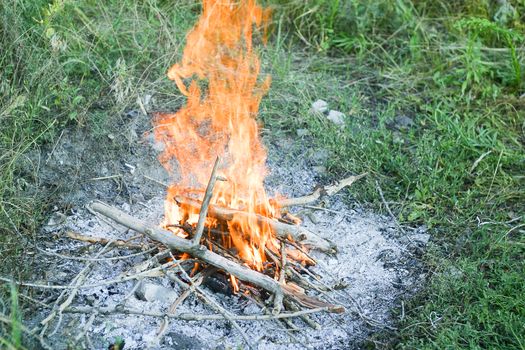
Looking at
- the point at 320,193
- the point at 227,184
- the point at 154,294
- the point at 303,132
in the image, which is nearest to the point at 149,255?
the point at 154,294

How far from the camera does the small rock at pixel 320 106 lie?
4633mm

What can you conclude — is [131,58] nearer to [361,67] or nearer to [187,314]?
[361,67]

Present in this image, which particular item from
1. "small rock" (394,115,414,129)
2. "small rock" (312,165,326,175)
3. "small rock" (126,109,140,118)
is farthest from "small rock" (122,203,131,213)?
"small rock" (394,115,414,129)

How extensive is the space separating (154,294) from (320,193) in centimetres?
111

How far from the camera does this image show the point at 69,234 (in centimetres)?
348

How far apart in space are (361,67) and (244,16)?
0.86 m

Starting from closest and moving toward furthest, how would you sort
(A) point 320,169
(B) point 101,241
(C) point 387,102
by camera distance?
(B) point 101,241 < (A) point 320,169 < (C) point 387,102

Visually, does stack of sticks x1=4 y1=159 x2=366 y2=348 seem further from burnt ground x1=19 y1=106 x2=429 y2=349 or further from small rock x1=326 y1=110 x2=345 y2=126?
small rock x1=326 y1=110 x2=345 y2=126

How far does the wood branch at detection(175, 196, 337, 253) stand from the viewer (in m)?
3.37

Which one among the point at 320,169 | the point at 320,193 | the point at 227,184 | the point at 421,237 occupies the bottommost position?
the point at 421,237

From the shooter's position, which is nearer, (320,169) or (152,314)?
(152,314)

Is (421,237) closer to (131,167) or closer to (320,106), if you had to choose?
(320,106)

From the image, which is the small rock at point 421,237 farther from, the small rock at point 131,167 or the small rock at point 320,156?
the small rock at point 131,167

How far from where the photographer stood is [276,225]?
343 centimetres
